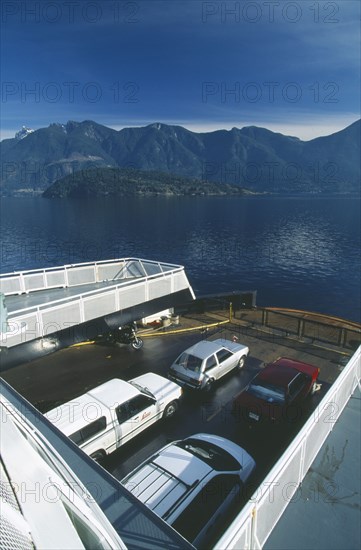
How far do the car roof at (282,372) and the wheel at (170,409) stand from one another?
303 centimetres

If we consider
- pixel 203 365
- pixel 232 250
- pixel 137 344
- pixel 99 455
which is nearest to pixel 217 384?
pixel 203 365

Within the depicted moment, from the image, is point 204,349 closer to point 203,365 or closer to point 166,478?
point 203,365

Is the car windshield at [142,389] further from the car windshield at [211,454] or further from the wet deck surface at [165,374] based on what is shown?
the car windshield at [211,454]

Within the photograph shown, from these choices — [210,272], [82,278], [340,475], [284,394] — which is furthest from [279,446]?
[210,272]

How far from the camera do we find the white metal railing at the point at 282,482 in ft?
15.3

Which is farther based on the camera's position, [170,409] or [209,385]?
[209,385]

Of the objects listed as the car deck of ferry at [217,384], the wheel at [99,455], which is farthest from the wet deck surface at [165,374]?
the wheel at [99,455]

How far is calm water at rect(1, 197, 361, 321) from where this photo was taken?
5380cm

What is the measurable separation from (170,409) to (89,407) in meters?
3.10

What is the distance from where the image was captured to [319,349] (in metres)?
17.6

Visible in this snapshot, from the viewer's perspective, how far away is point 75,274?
63.8 feet

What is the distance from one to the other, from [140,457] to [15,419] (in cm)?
579

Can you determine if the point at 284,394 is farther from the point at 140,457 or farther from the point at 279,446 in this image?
the point at 140,457

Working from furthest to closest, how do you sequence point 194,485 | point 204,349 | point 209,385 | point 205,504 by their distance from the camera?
point 204,349 < point 209,385 < point 194,485 < point 205,504
